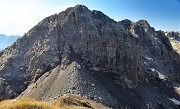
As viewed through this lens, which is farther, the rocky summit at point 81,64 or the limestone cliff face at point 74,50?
the limestone cliff face at point 74,50

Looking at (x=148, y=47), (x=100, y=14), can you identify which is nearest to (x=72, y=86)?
(x=100, y=14)

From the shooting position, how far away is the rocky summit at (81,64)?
87.6m

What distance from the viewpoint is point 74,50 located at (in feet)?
327

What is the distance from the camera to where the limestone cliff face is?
328 ft

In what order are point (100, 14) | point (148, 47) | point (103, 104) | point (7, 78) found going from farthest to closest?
point (148, 47) → point (100, 14) → point (7, 78) → point (103, 104)

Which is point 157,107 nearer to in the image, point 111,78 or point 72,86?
point 111,78

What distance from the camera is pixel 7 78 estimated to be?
9988 centimetres

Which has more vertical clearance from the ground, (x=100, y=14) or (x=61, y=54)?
(x=100, y=14)

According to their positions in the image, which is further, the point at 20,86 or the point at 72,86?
the point at 20,86

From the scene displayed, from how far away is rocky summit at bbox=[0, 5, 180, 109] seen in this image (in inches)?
3447

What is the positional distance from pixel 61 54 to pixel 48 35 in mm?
10012

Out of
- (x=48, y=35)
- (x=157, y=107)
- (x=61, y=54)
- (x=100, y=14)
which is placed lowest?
(x=157, y=107)

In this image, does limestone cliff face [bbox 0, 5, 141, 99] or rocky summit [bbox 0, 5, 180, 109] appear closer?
rocky summit [bbox 0, 5, 180, 109]

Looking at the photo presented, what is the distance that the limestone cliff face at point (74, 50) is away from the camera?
9988cm
